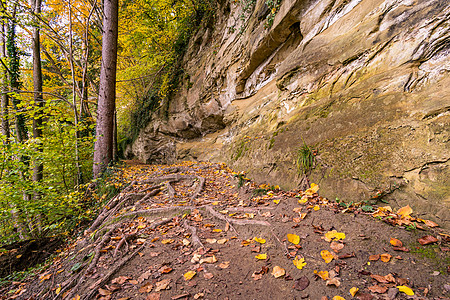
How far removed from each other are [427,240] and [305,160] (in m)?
1.78

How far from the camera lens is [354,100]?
3.03m

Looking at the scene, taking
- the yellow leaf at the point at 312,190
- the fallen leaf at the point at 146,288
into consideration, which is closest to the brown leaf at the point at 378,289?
the yellow leaf at the point at 312,190

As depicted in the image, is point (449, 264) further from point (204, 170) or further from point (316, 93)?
point (204, 170)

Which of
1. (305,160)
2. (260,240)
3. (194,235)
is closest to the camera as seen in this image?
(260,240)

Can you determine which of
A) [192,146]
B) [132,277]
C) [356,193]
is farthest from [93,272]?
[192,146]

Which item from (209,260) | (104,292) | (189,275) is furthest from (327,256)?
(104,292)

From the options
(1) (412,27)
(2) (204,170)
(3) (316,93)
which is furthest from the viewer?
(2) (204,170)

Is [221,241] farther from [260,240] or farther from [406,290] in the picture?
[406,290]

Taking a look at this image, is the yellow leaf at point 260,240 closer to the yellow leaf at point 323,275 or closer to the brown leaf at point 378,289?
the yellow leaf at point 323,275

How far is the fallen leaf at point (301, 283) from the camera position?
1.55 meters

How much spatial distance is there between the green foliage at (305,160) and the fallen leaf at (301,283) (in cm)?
193

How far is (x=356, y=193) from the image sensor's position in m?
2.51

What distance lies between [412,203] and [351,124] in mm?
1343

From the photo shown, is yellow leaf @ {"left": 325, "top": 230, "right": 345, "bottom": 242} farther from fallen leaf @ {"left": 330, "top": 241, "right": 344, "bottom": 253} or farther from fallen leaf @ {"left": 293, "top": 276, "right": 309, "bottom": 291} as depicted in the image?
fallen leaf @ {"left": 293, "top": 276, "right": 309, "bottom": 291}
